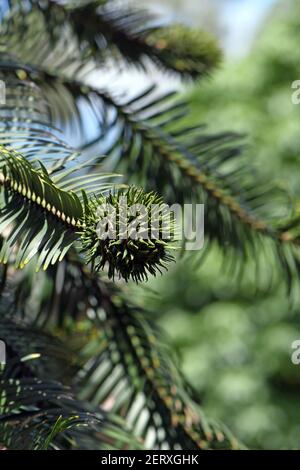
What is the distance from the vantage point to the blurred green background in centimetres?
619

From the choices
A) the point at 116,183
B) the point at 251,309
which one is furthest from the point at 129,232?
the point at 251,309

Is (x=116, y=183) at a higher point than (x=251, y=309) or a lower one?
higher

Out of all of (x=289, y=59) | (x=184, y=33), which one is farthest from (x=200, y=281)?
(x=184, y=33)

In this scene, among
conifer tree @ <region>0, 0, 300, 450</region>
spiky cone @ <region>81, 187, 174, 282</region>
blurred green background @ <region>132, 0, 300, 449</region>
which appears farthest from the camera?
blurred green background @ <region>132, 0, 300, 449</region>

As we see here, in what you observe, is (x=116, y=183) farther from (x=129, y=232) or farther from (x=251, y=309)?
(x=251, y=309)

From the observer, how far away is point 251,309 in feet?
22.2

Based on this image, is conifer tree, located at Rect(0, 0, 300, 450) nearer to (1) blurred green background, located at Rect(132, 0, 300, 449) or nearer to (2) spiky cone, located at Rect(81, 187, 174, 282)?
(2) spiky cone, located at Rect(81, 187, 174, 282)

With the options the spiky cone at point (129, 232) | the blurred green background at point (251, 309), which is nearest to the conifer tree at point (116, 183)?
the spiky cone at point (129, 232)

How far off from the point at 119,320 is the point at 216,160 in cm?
43

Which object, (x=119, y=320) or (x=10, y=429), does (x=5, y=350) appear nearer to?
(x=10, y=429)

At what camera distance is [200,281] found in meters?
7.08

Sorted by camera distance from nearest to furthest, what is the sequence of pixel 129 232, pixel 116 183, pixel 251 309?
pixel 129 232, pixel 116 183, pixel 251 309

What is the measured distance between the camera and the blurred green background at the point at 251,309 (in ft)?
20.3

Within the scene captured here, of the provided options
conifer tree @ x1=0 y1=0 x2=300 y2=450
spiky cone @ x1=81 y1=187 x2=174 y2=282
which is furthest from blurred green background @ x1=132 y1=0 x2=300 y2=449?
spiky cone @ x1=81 y1=187 x2=174 y2=282
